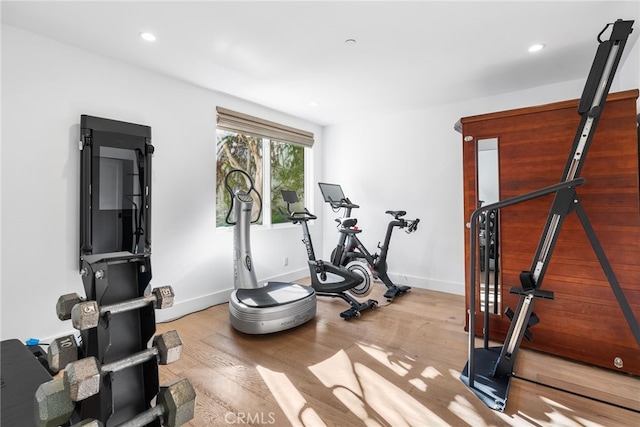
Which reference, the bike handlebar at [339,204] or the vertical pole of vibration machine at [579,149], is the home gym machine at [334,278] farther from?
the vertical pole of vibration machine at [579,149]

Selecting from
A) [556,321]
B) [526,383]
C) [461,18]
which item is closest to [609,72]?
[461,18]

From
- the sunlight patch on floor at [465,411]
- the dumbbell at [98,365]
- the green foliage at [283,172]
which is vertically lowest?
the sunlight patch on floor at [465,411]

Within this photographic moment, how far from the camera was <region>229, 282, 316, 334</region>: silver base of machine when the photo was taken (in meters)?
2.67

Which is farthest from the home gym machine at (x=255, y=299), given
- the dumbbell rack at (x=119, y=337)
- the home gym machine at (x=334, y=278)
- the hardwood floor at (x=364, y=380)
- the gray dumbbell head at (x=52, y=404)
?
the gray dumbbell head at (x=52, y=404)

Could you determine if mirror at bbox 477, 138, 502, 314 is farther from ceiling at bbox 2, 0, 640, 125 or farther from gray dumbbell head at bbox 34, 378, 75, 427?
gray dumbbell head at bbox 34, 378, 75, 427

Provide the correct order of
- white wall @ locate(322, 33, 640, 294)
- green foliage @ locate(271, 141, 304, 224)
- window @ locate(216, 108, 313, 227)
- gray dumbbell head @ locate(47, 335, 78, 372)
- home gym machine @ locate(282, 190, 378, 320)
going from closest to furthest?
gray dumbbell head @ locate(47, 335, 78, 372), home gym machine @ locate(282, 190, 378, 320), window @ locate(216, 108, 313, 227), white wall @ locate(322, 33, 640, 294), green foliage @ locate(271, 141, 304, 224)

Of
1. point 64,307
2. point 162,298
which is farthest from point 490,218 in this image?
point 64,307

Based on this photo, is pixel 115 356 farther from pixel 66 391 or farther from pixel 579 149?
pixel 579 149

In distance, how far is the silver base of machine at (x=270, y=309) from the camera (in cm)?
267

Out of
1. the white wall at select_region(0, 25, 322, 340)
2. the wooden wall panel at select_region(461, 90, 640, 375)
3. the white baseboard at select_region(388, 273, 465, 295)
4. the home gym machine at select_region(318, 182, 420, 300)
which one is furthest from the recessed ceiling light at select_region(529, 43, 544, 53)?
the white wall at select_region(0, 25, 322, 340)

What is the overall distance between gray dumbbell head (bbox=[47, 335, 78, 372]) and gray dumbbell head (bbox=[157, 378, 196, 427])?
0.81 feet

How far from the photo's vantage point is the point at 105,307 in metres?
0.80

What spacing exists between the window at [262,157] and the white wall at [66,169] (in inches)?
11.8

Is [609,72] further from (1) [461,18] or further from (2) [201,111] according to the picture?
(2) [201,111]
